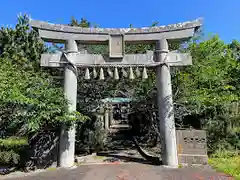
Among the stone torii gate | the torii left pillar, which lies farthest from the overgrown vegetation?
the stone torii gate

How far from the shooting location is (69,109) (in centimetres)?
446

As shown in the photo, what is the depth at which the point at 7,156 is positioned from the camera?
4.74 meters

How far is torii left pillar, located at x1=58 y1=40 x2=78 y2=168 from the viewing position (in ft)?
14.2

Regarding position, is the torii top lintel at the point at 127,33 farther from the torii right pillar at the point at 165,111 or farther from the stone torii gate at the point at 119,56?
the torii right pillar at the point at 165,111

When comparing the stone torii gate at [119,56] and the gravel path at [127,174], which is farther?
the stone torii gate at [119,56]

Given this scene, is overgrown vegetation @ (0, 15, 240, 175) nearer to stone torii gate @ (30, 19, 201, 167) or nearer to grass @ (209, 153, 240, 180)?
A: grass @ (209, 153, 240, 180)

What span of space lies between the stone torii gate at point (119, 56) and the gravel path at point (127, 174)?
1.00 meters

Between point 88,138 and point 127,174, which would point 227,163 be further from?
point 88,138

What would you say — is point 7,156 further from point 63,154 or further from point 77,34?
point 77,34

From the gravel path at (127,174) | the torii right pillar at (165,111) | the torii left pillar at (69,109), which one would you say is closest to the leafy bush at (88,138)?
the torii left pillar at (69,109)

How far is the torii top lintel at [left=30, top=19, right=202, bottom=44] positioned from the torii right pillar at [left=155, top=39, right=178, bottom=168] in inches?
12.0

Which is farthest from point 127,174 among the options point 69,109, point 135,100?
point 135,100

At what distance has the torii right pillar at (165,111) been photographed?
4379 mm

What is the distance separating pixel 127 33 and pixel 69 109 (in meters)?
2.84
